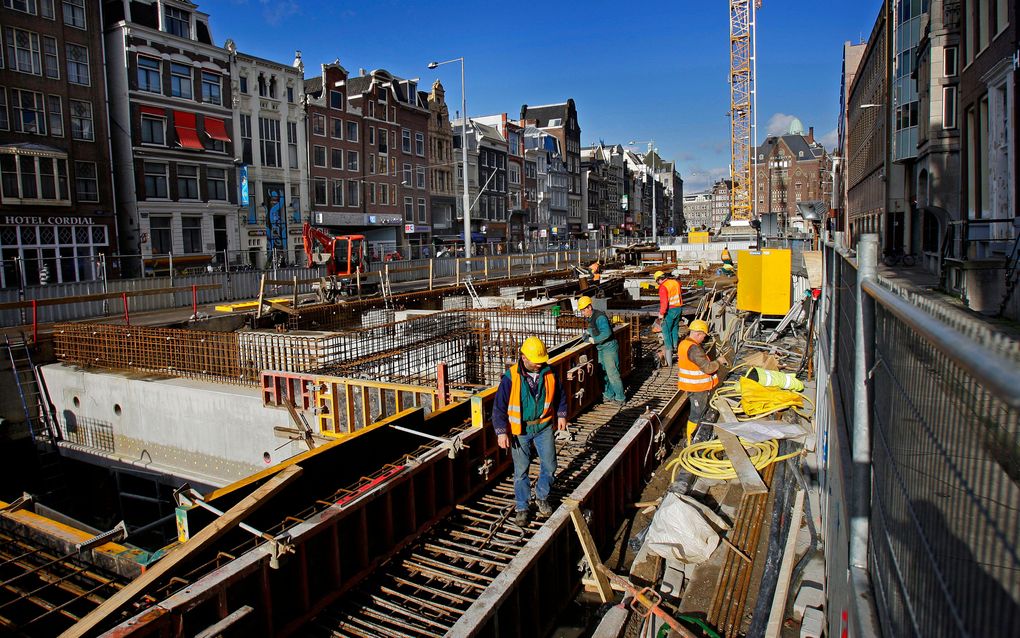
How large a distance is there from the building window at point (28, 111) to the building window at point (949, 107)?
41.7 m

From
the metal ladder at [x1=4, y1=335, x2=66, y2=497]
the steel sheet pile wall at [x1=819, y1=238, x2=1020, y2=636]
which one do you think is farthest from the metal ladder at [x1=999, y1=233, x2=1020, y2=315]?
the metal ladder at [x1=4, y1=335, x2=66, y2=497]

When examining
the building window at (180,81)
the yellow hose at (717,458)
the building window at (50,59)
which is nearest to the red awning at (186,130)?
the building window at (180,81)

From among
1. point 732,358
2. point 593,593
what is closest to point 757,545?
point 593,593

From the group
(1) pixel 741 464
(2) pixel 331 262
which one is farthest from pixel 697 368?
(2) pixel 331 262

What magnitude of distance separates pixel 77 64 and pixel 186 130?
5.54 metres

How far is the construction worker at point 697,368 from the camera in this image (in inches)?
353

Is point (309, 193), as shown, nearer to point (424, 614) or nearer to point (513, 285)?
point (513, 285)

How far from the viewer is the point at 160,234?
34750mm

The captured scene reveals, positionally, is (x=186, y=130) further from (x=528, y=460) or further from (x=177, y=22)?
(x=528, y=460)

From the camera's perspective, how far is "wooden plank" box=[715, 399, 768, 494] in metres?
7.66

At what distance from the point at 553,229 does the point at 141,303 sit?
6173cm

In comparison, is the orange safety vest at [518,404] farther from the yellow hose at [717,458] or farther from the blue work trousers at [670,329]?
the blue work trousers at [670,329]

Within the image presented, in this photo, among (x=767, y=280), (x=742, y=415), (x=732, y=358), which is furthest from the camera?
(x=767, y=280)

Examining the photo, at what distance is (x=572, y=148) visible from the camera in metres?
88.9
